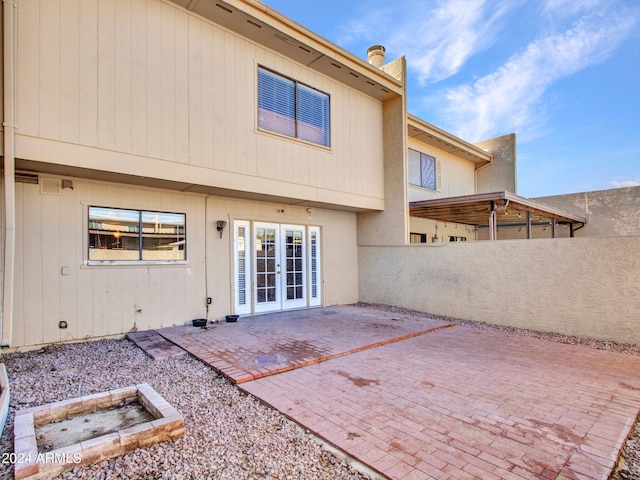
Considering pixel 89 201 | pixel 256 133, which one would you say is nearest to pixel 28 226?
pixel 89 201

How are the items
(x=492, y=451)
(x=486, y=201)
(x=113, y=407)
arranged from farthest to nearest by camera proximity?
(x=486, y=201) < (x=113, y=407) < (x=492, y=451)

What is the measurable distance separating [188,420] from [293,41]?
7071mm

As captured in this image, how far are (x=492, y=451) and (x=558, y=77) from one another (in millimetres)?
15244

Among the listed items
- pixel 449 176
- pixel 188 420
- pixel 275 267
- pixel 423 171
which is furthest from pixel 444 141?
pixel 188 420

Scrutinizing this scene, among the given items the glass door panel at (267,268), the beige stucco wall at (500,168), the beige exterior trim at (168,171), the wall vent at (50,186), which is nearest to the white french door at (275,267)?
the glass door panel at (267,268)

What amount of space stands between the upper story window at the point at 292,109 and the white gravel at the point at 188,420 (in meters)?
5.08

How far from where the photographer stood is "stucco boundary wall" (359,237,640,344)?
588 centimetres

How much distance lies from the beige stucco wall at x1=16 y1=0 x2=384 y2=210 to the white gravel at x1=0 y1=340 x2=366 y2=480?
9.23 ft

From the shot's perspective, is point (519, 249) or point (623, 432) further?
point (519, 249)

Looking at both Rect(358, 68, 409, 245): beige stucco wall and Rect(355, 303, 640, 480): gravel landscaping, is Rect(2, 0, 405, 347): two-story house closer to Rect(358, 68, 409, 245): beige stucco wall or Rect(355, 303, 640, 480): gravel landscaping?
Rect(358, 68, 409, 245): beige stucco wall

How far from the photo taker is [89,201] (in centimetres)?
565

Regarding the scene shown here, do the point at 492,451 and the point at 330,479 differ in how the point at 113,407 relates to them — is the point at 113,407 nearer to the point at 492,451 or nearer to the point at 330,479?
the point at 330,479

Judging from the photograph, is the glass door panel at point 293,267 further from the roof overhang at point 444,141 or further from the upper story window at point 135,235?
the roof overhang at point 444,141

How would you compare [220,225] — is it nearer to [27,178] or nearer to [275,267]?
[275,267]
